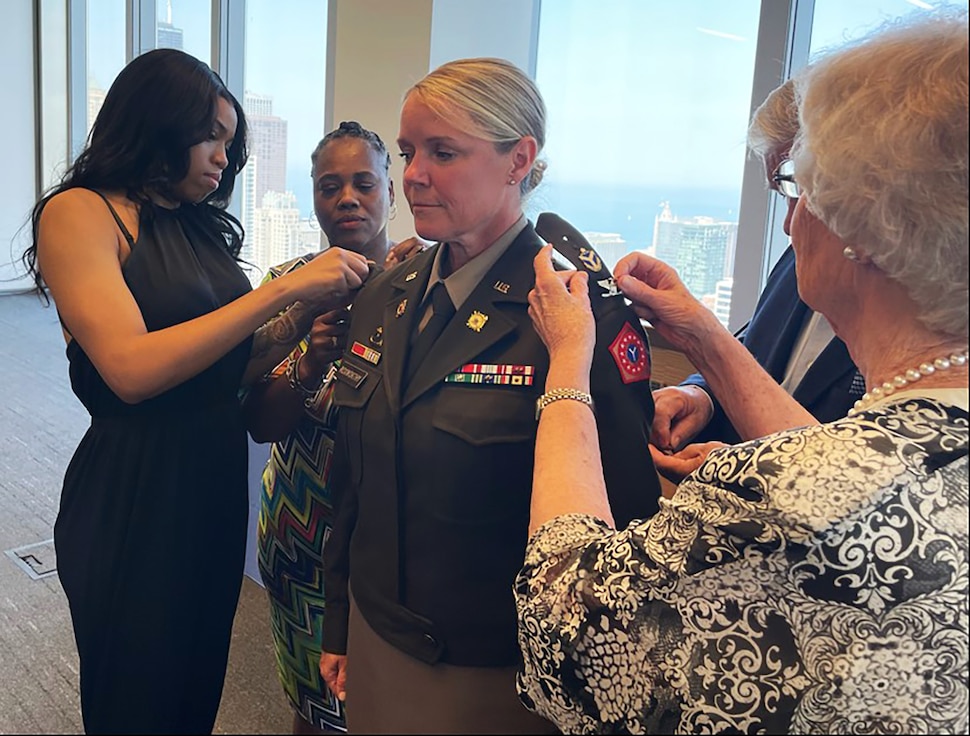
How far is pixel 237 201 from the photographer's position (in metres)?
5.38

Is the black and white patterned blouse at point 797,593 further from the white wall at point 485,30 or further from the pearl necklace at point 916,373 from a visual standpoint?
the white wall at point 485,30

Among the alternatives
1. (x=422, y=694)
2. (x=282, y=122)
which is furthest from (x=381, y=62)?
(x=422, y=694)

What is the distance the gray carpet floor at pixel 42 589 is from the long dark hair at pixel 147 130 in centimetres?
88

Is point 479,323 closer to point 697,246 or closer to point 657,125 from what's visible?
point 697,246

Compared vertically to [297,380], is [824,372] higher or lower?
higher

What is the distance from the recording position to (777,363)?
5.15 feet

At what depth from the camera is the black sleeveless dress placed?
1523 millimetres

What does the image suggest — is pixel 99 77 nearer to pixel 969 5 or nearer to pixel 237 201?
pixel 237 201

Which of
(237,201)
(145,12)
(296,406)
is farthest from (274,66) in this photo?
(296,406)

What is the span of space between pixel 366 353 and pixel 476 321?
0.23m

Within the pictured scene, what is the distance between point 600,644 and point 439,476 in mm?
468

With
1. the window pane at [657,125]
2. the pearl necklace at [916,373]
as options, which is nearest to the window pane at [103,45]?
the window pane at [657,125]

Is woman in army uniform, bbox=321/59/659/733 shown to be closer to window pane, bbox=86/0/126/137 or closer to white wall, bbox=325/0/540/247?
white wall, bbox=325/0/540/247

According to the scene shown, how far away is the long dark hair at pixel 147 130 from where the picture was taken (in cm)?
156
